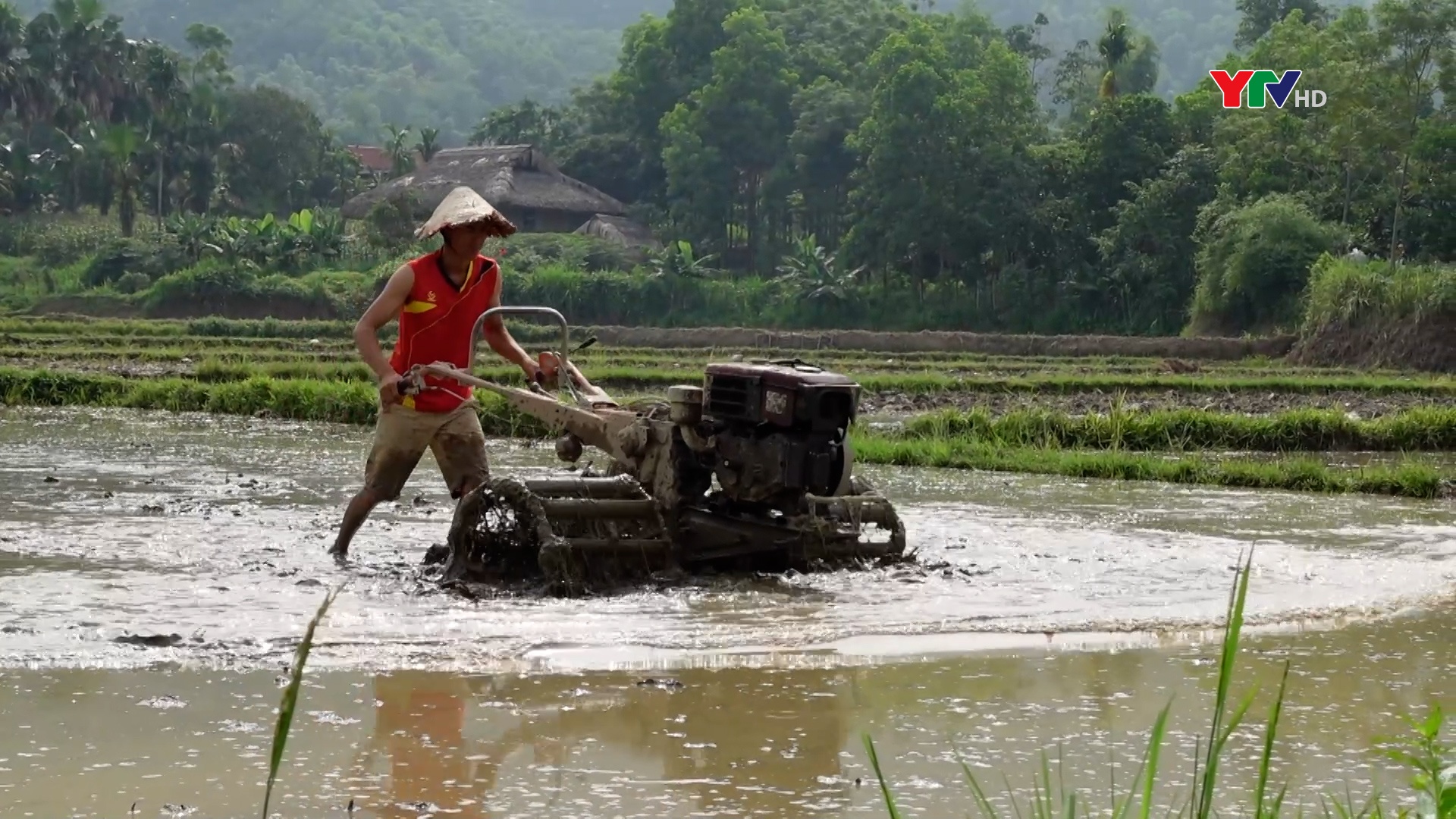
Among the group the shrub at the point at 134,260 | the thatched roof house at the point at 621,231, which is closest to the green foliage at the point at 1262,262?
the thatched roof house at the point at 621,231

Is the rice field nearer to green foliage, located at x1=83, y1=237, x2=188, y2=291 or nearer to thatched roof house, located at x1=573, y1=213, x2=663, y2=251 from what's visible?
green foliage, located at x1=83, y1=237, x2=188, y2=291

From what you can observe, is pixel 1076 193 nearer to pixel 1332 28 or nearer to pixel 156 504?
pixel 1332 28

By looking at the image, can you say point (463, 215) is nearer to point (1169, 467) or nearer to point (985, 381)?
point (1169, 467)

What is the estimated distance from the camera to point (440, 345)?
7.04m

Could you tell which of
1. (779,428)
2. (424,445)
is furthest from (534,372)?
(779,428)

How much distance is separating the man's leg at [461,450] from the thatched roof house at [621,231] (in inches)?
1677

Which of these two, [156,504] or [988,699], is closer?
Result: [988,699]

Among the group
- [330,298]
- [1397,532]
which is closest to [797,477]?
[1397,532]

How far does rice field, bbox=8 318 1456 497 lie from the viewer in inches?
504

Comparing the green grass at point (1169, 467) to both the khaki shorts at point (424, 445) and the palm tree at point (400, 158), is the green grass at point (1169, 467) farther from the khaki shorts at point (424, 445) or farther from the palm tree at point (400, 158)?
the palm tree at point (400, 158)

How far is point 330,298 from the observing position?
42.5 metres

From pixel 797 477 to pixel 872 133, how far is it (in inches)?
1505

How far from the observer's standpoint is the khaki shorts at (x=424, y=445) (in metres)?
7.18

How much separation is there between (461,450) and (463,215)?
1.02 m
